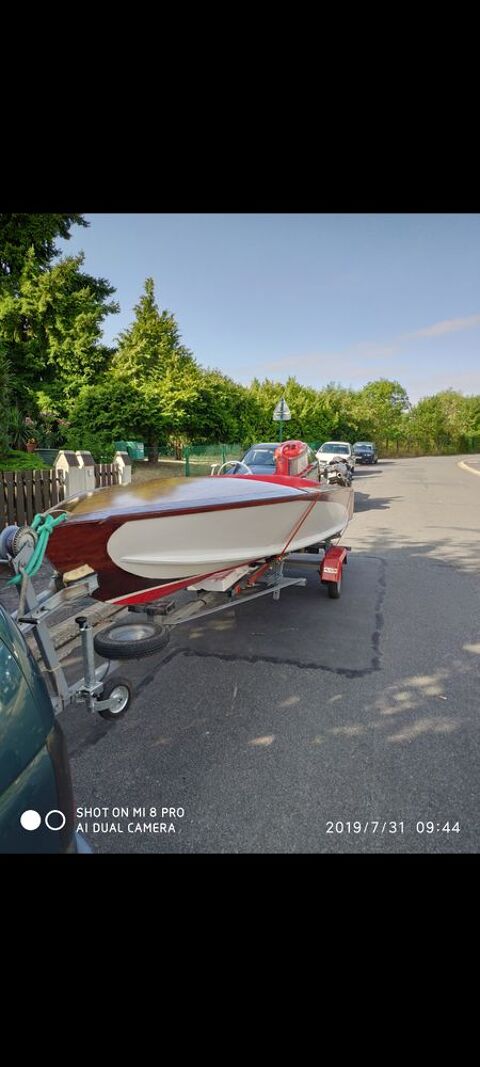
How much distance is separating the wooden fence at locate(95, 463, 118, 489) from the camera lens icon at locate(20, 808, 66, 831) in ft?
30.8

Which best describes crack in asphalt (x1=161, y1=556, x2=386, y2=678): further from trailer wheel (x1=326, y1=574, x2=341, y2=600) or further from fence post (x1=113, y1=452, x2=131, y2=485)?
fence post (x1=113, y1=452, x2=131, y2=485)

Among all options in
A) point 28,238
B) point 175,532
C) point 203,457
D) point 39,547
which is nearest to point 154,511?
point 175,532

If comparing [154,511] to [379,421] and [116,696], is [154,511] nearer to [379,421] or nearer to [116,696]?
[116,696]

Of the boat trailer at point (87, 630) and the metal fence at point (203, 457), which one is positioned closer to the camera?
the boat trailer at point (87, 630)

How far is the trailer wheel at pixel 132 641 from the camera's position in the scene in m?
2.95

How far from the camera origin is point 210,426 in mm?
19891

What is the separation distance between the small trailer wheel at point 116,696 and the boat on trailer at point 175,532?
57 cm

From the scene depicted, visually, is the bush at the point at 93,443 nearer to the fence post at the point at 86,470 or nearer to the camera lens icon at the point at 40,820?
the fence post at the point at 86,470

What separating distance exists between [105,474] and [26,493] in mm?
2556

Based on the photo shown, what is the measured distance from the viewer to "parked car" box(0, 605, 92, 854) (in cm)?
115

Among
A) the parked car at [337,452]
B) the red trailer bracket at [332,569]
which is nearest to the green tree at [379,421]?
the parked car at [337,452]

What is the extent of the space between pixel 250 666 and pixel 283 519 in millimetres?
1415

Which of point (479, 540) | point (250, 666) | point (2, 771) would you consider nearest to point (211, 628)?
point (250, 666)
